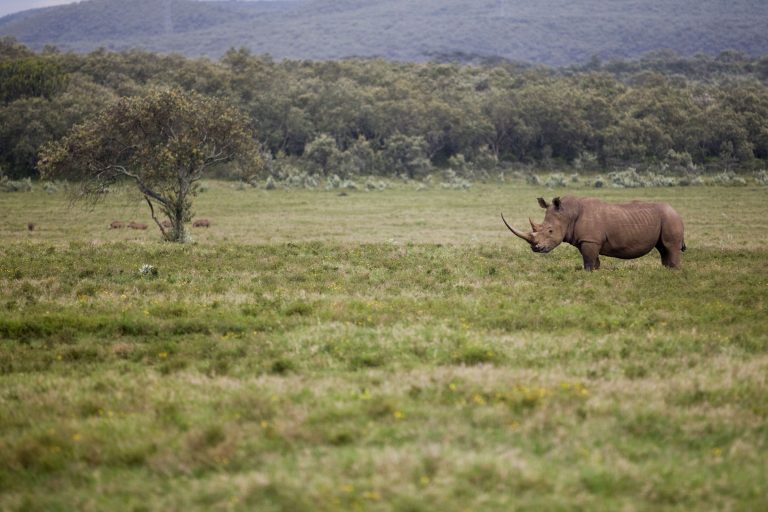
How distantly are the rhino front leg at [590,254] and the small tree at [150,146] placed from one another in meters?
15.5

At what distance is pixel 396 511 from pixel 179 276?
506 inches

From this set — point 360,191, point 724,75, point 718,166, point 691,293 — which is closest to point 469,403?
point 691,293

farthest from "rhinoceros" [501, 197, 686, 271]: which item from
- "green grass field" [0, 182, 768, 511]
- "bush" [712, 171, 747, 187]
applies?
"bush" [712, 171, 747, 187]

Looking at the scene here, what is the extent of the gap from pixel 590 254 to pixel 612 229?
849mm

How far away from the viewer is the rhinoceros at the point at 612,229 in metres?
18.7

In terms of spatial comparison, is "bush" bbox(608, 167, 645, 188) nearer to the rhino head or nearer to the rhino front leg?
the rhino head

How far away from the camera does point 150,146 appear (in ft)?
92.1

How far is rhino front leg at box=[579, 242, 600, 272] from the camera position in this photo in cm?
1873

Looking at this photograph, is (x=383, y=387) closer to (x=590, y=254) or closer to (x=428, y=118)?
(x=590, y=254)

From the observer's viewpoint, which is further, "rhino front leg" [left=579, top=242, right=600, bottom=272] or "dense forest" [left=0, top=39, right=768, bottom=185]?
"dense forest" [left=0, top=39, right=768, bottom=185]

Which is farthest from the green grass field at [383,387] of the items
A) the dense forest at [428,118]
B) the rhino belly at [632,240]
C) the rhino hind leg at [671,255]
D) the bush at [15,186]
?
the dense forest at [428,118]

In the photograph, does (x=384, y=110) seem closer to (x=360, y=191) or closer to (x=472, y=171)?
(x=472, y=171)

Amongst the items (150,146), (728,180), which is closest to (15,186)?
(150,146)

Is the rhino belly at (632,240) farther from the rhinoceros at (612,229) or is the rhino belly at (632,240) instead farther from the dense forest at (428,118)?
the dense forest at (428,118)
